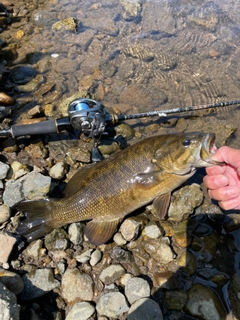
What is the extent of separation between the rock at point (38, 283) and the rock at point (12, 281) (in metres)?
0.10

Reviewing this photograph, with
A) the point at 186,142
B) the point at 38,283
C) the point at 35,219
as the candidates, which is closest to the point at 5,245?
the point at 35,219

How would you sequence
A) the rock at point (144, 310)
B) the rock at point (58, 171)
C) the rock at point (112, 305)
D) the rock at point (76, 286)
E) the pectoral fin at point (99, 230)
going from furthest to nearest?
the rock at point (58, 171)
the pectoral fin at point (99, 230)
the rock at point (76, 286)
the rock at point (112, 305)
the rock at point (144, 310)

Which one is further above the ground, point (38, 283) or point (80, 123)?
point (80, 123)

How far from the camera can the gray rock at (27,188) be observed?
4080mm

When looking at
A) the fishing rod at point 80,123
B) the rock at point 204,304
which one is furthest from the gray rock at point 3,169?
the rock at point 204,304

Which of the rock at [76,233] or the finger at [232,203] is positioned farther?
the rock at [76,233]

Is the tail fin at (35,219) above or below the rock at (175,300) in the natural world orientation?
above

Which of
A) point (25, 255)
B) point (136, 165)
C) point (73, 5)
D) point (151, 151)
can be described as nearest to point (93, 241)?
point (25, 255)

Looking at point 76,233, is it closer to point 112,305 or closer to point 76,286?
point 76,286

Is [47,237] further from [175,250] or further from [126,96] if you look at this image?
[126,96]

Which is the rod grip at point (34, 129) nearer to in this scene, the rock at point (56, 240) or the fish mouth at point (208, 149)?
the rock at point (56, 240)

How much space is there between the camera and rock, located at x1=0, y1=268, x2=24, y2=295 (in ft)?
10.8

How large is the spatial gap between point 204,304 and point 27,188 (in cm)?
265

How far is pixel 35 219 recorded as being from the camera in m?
3.82
